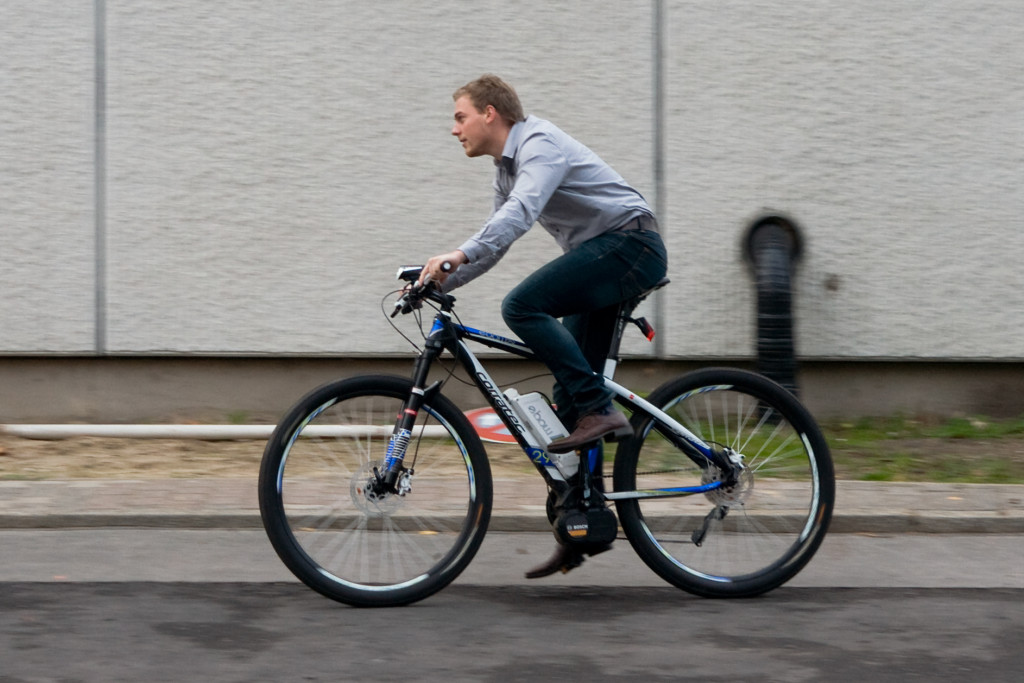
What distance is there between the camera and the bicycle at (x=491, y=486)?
4.49m

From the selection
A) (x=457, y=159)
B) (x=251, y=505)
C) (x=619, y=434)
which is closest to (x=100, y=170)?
(x=457, y=159)

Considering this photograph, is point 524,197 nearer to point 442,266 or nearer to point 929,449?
point 442,266

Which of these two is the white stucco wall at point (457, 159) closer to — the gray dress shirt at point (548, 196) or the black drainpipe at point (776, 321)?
the black drainpipe at point (776, 321)

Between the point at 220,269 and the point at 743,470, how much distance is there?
4762mm

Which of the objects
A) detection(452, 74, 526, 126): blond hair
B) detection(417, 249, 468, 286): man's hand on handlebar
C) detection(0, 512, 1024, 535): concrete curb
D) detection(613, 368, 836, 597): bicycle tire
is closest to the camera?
detection(417, 249, 468, 286): man's hand on handlebar

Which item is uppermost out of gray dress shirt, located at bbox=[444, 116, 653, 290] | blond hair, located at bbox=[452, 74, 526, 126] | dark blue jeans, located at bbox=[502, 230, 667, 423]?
blond hair, located at bbox=[452, 74, 526, 126]

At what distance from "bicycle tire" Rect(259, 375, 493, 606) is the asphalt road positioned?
0.46 ft

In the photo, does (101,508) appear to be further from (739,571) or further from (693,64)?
(693,64)

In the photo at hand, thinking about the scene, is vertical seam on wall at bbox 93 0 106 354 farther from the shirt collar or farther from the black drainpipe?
the shirt collar

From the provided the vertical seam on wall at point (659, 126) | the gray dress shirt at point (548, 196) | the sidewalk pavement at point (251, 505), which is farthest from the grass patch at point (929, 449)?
the gray dress shirt at point (548, 196)

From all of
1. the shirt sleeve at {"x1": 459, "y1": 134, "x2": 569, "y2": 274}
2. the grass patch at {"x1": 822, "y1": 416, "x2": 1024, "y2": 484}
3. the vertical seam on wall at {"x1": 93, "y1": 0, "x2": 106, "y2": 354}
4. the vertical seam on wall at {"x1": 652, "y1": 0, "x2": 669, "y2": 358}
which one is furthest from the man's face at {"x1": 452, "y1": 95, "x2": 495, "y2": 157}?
the vertical seam on wall at {"x1": 93, "y1": 0, "x2": 106, "y2": 354}

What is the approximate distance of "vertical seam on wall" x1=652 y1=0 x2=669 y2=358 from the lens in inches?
335

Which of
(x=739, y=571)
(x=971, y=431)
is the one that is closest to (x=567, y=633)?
(x=739, y=571)

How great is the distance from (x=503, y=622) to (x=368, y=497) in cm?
66
